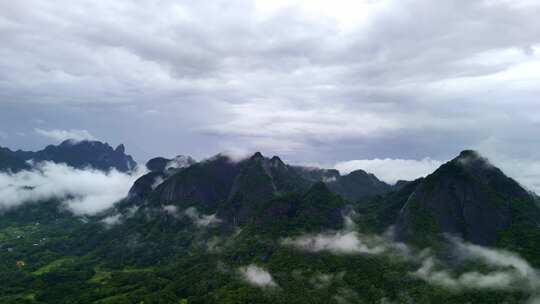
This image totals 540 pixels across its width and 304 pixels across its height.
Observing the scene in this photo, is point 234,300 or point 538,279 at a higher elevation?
point 538,279

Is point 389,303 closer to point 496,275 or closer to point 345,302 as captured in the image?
point 345,302

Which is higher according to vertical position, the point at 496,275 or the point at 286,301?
the point at 496,275

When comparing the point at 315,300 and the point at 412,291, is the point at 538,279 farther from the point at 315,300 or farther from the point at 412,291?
the point at 315,300

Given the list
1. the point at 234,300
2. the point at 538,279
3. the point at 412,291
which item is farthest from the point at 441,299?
the point at 234,300

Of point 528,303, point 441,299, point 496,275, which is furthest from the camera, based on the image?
point 496,275

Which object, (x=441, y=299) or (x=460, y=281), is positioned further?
(x=460, y=281)

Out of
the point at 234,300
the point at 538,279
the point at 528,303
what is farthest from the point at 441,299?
the point at 234,300

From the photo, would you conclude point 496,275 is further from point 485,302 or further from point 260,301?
point 260,301

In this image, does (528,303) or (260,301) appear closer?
(528,303)

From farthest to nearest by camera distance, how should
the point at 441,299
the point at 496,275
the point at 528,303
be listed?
1. the point at 496,275
2. the point at 441,299
3. the point at 528,303
